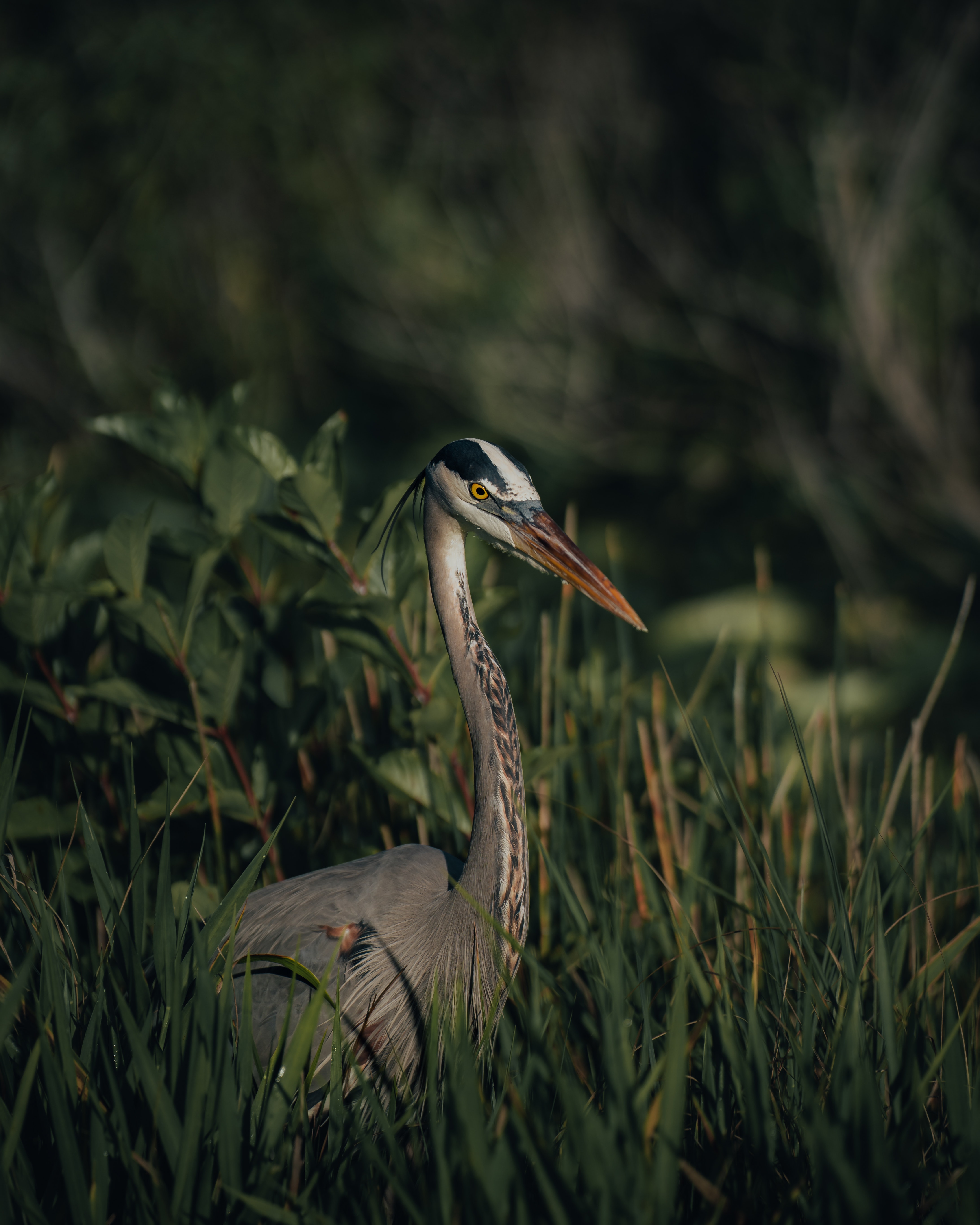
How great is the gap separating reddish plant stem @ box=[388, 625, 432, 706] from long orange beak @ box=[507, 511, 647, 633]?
18.0 inches

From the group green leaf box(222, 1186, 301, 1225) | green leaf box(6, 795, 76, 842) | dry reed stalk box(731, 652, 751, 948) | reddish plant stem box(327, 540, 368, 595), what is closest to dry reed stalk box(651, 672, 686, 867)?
dry reed stalk box(731, 652, 751, 948)

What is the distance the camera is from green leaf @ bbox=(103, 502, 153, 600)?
7.46 feet

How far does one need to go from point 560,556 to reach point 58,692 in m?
1.41

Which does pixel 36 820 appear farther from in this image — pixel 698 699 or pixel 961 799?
pixel 961 799

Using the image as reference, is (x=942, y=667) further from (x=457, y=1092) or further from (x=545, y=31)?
(x=545, y=31)

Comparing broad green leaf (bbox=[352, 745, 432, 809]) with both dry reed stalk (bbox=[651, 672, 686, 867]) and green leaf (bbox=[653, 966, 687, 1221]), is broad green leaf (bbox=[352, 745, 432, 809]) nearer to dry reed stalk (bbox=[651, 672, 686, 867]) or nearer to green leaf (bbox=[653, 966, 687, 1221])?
dry reed stalk (bbox=[651, 672, 686, 867])

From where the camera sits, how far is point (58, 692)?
2.46 metres

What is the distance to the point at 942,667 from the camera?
2150 millimetres

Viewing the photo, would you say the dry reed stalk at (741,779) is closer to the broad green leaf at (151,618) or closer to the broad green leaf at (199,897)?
the broad green leaf at (199,897)

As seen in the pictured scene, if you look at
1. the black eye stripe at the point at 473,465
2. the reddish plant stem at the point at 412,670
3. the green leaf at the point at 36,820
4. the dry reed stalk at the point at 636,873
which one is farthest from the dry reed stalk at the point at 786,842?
the green leaf at the point at 36,820

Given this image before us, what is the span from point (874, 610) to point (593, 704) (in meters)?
→ 3.85

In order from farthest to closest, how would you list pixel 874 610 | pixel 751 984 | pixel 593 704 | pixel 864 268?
pixel 874 610, pixel 864 268, pixel 593 704, pixel 751 984

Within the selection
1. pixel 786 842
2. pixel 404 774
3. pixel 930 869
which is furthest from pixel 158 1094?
pixel 930 869

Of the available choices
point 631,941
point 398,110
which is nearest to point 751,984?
point 631,941
